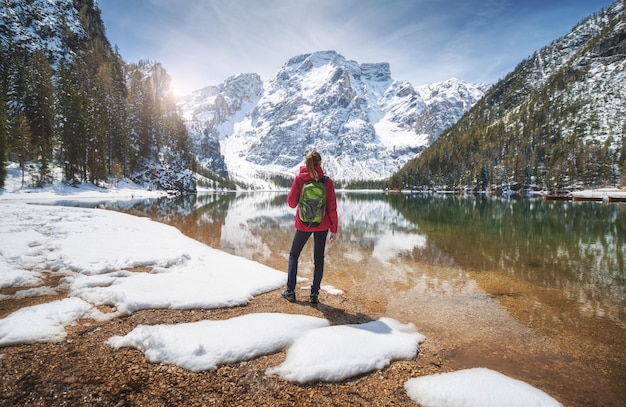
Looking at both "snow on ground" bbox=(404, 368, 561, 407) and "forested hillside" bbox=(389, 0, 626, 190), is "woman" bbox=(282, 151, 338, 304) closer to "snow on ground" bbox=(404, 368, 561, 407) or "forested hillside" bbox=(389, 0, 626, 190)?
"snow on ground" bbox=(404, 368, 561, 407)

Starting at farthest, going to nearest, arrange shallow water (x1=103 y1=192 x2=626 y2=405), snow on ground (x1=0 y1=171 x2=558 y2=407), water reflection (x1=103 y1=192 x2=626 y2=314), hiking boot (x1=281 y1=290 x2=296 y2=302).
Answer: water reflection (x1=103 y1=192 x2=626 y2=314) → hiking boot (x1=281 y1=290 x2=296 y2=302) → shallow water (x1=103 y1=192 x2=626 y2=405) → snow on ground (x1=0 y1=171 x2=558 y2=407)

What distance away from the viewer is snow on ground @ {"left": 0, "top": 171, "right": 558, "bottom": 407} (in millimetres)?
4191

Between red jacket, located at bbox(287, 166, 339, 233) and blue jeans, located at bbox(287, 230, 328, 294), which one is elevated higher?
red jacket, located at bbox(287, 166, 339, 233)

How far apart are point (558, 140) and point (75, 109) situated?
182m

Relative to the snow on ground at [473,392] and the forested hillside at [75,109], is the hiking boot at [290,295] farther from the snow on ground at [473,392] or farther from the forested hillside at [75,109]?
the forested hillside at [75,109]

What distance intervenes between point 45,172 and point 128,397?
226ft

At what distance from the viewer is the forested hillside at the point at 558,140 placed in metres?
110

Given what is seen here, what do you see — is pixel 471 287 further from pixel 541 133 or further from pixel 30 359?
pixel 541 133

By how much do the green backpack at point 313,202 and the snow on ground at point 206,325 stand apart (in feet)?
7.35

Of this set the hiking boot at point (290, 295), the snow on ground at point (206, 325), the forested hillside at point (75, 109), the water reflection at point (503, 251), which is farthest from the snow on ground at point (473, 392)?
the forested hillside at point (75, 109)

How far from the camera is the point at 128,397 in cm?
341

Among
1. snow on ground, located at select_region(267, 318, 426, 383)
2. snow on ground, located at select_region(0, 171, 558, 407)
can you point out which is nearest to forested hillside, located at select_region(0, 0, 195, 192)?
snow on ground, located at select_region(0, 171, 558, 407)

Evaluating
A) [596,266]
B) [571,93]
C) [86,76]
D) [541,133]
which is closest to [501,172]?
[541,133]

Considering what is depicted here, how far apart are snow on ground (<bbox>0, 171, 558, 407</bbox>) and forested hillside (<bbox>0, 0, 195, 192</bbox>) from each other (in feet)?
183
